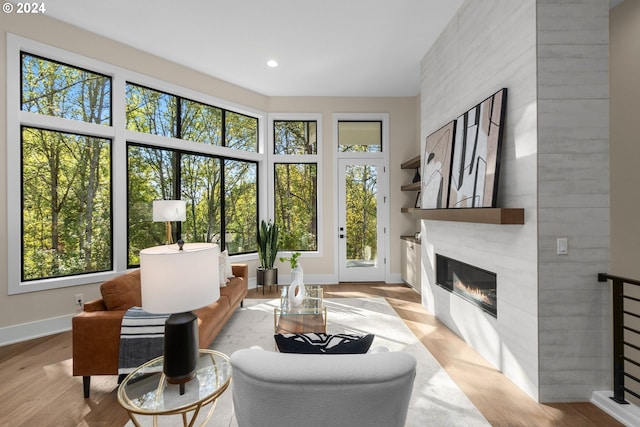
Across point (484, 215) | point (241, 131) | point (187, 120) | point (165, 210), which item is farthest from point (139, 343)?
point (241, 131)

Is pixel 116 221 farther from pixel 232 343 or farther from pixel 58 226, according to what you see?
pixel 232 343

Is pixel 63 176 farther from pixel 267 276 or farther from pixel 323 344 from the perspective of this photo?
pixel 323 344

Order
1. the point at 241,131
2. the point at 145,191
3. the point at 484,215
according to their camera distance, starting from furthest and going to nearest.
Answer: the point at 241,131, the point at 145,191, the point at 484,215

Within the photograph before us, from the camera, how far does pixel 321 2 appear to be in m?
2.96

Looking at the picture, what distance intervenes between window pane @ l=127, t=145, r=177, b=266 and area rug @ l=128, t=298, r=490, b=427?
63.3 inches

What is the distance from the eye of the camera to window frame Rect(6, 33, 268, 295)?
9.84 ft

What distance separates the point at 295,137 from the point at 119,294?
3.96 m

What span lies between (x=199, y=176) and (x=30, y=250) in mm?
2153

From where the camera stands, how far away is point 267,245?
4.97m

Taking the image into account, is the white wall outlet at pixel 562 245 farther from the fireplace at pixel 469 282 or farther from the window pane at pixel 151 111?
the window pane at pixel 151 111

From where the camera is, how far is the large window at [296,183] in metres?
5.42

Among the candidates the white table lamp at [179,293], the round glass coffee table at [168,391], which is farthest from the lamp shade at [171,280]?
the round glass coffee table at [168,391]

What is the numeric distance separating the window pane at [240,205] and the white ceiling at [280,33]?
4.86 feet

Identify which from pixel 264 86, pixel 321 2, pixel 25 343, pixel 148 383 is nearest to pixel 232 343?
pixel 148 383
